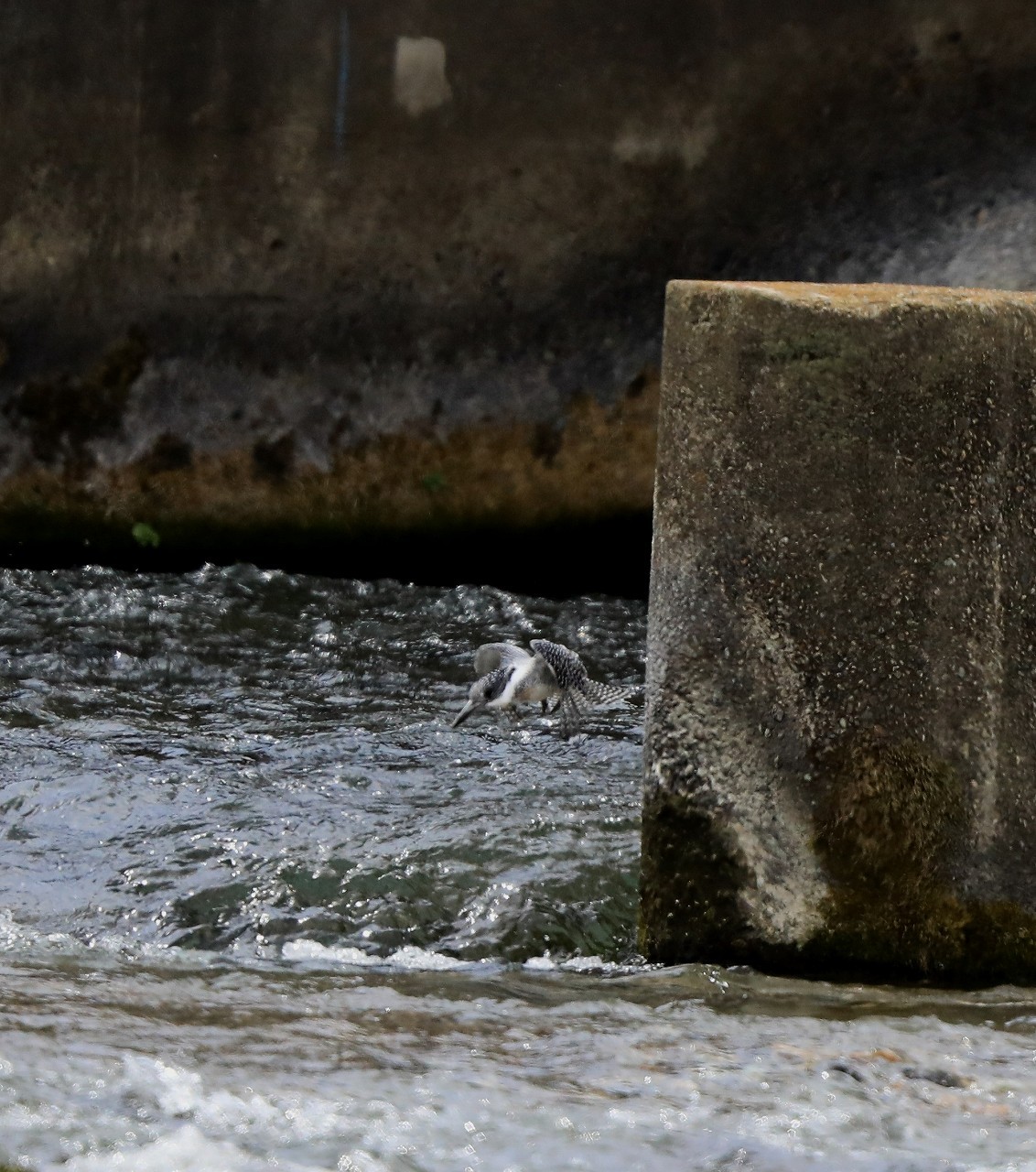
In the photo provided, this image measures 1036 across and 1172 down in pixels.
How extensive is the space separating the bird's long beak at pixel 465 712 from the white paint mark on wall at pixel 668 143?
3.16 meters

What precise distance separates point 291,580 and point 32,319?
5.36 feet

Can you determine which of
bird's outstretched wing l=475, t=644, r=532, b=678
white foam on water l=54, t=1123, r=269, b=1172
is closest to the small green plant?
bird's outstretched wing l=475, t=644, r=532, b=678

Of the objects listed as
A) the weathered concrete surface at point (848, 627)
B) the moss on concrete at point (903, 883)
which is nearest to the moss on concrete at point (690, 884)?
the weathered concrete surface at point (848, 627)

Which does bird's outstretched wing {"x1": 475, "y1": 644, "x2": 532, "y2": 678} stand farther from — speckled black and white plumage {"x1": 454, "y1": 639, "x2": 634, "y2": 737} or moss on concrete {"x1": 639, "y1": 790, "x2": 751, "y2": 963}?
moss on concrete {"x1": 639, "y1": 790, "x2": 751, "y2": 963}

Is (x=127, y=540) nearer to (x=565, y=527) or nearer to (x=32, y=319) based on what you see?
(x=32, y=319)

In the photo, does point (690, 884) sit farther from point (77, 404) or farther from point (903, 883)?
point (77, 404)

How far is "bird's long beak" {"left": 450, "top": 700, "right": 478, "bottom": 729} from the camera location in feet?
17.3

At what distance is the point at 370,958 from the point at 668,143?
490cm

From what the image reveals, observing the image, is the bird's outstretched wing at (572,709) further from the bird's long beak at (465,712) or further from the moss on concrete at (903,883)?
the moss on concrete at (903,883)

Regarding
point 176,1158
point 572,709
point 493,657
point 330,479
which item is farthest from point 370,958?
point 330,479

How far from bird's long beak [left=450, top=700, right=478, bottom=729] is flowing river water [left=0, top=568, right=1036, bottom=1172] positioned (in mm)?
40

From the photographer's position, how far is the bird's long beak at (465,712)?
526cm

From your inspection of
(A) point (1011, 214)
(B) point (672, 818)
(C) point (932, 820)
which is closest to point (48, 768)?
(B) point (672, 818)

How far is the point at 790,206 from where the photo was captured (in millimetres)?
7441
